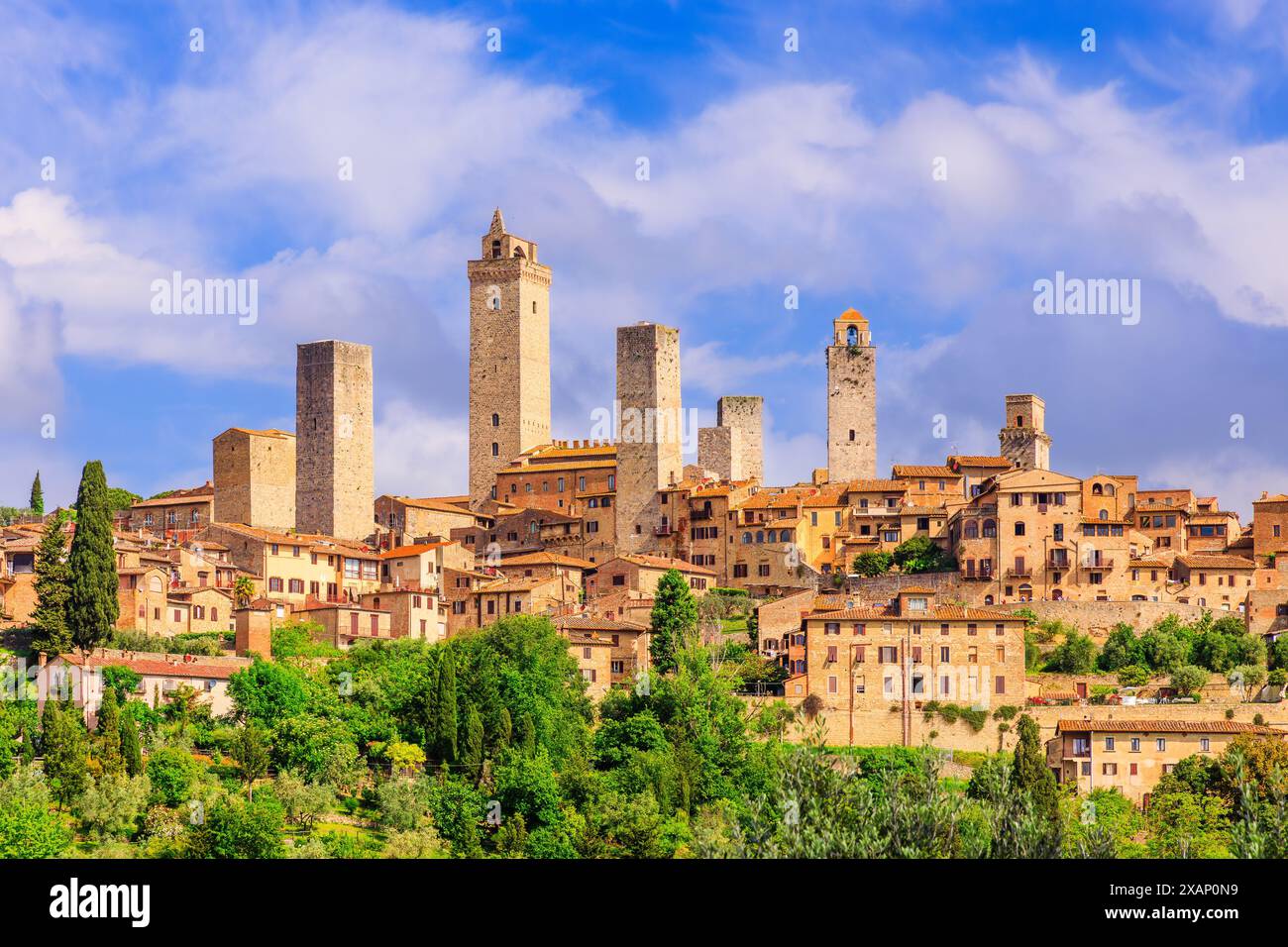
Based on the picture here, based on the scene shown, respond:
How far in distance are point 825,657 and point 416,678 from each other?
11.7m

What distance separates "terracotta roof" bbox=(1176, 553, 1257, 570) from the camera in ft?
234

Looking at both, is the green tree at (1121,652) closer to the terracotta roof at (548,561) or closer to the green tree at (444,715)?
the terracotta roof at (548,561)

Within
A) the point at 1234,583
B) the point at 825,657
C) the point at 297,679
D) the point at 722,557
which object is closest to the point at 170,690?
the point at 297,679

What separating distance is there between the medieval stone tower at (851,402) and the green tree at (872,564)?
11.3 metres

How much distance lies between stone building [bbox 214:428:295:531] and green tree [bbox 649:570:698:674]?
21996mm

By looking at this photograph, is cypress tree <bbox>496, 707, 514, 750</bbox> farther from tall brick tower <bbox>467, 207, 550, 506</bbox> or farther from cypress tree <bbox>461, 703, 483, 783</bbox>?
tall brick tower <bbox>467, 207, 550, 506</bbox>

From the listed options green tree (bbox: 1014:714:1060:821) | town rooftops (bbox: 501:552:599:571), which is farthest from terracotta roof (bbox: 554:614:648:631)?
green tree (bbox: 1014:714:1060:821)

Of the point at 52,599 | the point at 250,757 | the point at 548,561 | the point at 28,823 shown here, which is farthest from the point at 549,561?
the point at 28,823

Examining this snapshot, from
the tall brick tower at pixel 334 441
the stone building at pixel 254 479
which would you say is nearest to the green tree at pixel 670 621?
the tall brick tower at pixel 334 441

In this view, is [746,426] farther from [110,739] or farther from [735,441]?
[110,739]

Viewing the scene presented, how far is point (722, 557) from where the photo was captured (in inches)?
3086

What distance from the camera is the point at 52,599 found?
197 ft

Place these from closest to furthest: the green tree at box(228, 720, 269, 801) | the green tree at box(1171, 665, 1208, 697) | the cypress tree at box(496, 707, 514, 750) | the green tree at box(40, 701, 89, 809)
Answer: the green tree at box(40, 701, 89, 809) → the green tree at box(228, 720, 269, 801) → the cypress tree at box(496, 707, 514, 750) → the green tree at box(1171, 665, 1208, 697)
